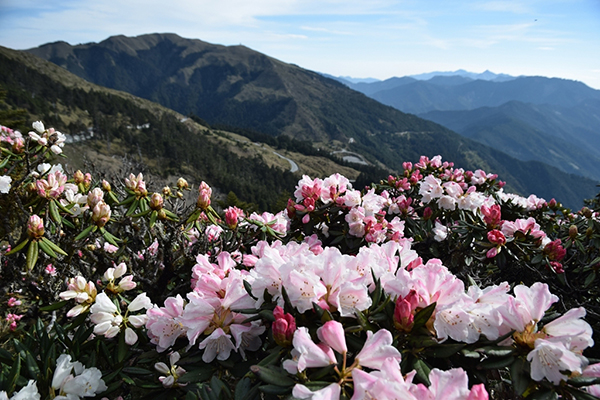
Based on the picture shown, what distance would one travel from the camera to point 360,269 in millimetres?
1561

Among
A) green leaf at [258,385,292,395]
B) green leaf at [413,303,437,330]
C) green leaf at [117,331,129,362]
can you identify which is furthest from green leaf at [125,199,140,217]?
green leaf at [413,303,437,330]

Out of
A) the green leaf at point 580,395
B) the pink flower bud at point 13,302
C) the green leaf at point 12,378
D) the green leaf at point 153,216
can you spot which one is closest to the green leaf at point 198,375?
the green leaf at point 12,378

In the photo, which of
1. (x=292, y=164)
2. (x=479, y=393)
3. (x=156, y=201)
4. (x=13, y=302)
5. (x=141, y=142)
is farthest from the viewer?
(x=292, y=164)

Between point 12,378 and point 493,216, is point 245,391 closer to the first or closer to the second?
point 12,378

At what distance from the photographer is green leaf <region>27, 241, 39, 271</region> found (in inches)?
80.0

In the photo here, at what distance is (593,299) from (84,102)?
98797 mm

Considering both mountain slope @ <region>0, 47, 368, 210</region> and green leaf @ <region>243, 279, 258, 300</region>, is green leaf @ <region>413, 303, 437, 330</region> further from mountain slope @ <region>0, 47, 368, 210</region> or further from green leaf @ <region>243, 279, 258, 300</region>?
mountain slope @ <region>0, 47, 368, 210</region>

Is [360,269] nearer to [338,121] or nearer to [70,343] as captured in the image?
[70,343]

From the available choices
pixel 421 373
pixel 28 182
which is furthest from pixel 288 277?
pixel 28 182

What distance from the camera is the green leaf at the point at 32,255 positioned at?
203 cm

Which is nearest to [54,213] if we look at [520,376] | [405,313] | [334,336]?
[334,336]

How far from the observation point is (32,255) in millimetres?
2082

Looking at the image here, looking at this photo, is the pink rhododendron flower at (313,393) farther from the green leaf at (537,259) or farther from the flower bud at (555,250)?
the flower bud at (555,250)

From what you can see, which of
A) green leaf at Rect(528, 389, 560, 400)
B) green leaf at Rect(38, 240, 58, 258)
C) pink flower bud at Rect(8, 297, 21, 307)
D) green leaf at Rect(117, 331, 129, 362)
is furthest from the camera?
pink flower bud at Rect(8, 297, 21, 307)
